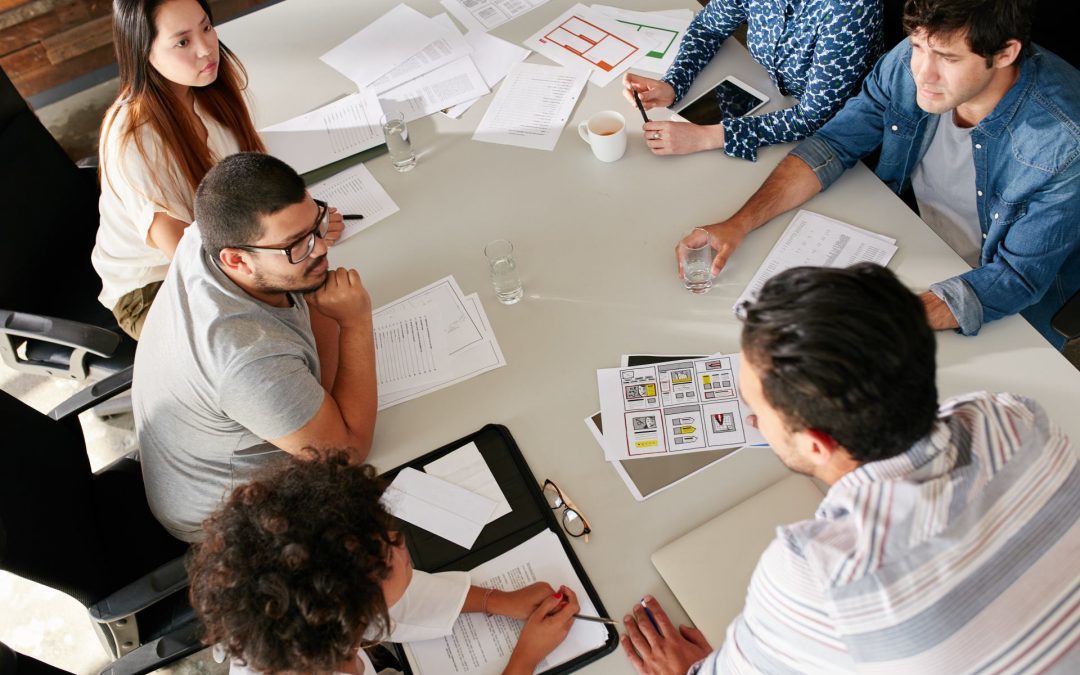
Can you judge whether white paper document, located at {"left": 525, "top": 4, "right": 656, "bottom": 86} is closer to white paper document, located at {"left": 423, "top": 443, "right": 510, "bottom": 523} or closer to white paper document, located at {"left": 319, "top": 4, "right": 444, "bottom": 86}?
white paper document, located at {"left": 319, "top": 4, "right": 444, "bottom": 86}

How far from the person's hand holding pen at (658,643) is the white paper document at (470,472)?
0.30 meters

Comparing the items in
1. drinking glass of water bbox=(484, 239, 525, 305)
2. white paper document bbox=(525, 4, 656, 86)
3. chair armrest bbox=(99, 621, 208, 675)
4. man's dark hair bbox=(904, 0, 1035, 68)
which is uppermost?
man's dark hair bbox=(904, 0, 1035, 68)

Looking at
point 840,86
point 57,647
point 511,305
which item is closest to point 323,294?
point 511,305

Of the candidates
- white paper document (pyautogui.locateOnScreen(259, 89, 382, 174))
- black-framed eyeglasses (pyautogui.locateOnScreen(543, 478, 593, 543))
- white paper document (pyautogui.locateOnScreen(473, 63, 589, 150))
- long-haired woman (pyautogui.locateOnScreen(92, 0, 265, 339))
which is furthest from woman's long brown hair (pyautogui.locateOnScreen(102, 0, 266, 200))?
black-framed eyeglasses (pyautogui.locateOnScreen(543, 478, 593, 543))

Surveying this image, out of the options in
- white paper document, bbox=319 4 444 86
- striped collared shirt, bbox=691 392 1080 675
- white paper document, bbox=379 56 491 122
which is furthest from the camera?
white paper document, bbox=319 4 444 86

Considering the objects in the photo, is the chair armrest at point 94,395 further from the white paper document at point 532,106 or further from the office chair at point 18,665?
the white paper document at point 532,106

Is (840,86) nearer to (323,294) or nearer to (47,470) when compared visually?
(323,294)

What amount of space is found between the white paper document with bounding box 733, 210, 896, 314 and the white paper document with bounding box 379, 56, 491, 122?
94cm

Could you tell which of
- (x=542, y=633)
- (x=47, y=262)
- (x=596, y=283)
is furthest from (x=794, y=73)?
(x=47, y=262)

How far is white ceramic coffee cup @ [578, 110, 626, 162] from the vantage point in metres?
1.87

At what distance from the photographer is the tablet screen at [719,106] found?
2.01 m

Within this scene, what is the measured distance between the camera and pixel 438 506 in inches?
55.9

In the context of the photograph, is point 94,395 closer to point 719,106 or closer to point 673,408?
point 673,408

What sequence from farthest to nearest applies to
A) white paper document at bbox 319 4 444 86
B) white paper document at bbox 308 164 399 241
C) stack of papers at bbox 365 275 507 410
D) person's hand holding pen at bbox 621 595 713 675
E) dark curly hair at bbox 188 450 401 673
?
white paper document at bbox 319 4 444 86 < white paper document at bbox 308 164 399 241 < stack of papers at bbox 365 275 507 410 < person's hand holding pen at bbox 621 595 713 675 < dark curly hair at bbox 188 450 401 673
